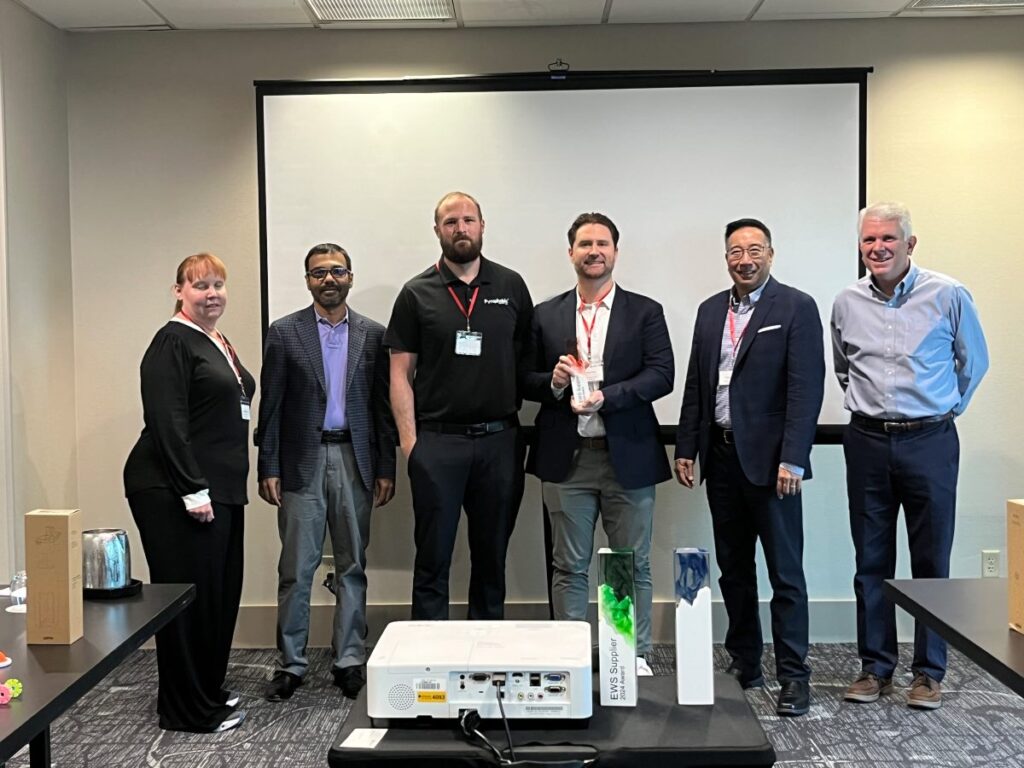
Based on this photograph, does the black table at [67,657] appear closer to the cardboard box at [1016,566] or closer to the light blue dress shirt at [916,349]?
the cardboard box at [1016,566]

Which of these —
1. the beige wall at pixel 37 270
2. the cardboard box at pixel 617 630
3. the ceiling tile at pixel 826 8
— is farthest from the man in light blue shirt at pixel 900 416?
the beige wall at pixel 37 270

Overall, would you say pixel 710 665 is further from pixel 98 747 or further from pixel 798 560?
pixel 98 747

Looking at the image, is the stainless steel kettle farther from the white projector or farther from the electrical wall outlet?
the electrical wall outlet

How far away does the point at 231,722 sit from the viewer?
3.28 metres

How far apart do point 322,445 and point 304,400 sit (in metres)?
0.18

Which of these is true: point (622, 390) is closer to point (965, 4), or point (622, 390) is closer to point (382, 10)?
point (382, 10)

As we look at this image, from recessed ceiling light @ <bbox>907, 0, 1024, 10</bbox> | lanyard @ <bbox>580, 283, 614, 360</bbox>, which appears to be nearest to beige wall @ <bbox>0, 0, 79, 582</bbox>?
lanyard @ <bbox>580, 283, 614, 360</bbox>

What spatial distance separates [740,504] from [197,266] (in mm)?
2074

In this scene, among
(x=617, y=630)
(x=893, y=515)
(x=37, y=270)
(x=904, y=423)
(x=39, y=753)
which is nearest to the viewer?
(x=617, y=630)

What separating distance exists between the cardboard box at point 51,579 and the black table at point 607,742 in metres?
0.58

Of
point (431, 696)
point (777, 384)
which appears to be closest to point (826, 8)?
point (777, 384)

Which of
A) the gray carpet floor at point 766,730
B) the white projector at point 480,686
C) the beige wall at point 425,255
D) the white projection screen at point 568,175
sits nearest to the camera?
the white projector at point 480,686

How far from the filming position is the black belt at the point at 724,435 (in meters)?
3.43

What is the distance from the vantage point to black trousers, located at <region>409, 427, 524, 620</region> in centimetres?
348
